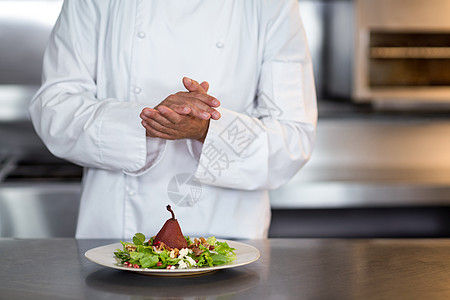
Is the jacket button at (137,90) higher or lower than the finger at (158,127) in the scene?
higher

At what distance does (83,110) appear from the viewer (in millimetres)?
1284

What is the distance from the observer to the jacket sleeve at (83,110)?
1.26m

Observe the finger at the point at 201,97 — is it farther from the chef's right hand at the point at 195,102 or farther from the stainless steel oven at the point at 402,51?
the stainless steel oven at the point at 402,51

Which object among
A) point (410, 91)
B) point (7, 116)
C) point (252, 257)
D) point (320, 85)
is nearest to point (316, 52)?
point (320, 85)

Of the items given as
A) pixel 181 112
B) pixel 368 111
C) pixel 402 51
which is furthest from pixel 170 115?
pixel 402 51

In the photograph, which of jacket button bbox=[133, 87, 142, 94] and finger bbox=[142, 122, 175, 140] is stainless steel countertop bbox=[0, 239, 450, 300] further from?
jacket button bbox=[133, 87, 142, 94]

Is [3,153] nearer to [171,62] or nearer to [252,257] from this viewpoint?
[171,62]

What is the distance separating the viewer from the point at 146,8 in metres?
1.36

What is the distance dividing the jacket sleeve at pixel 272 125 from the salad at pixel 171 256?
30 centimetres

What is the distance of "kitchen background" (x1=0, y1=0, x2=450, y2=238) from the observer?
262cm

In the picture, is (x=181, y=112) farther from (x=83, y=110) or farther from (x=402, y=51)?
(x=402, y=51)

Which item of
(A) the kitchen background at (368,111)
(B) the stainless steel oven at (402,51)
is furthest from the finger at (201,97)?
(B) the stainless steel oven at (402,51)

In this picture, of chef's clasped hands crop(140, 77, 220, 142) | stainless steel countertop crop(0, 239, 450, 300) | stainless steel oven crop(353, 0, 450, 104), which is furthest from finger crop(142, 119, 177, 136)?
stainless steel oven crop(353, 0, 450, 104)

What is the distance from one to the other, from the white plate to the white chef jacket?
0.80ft
